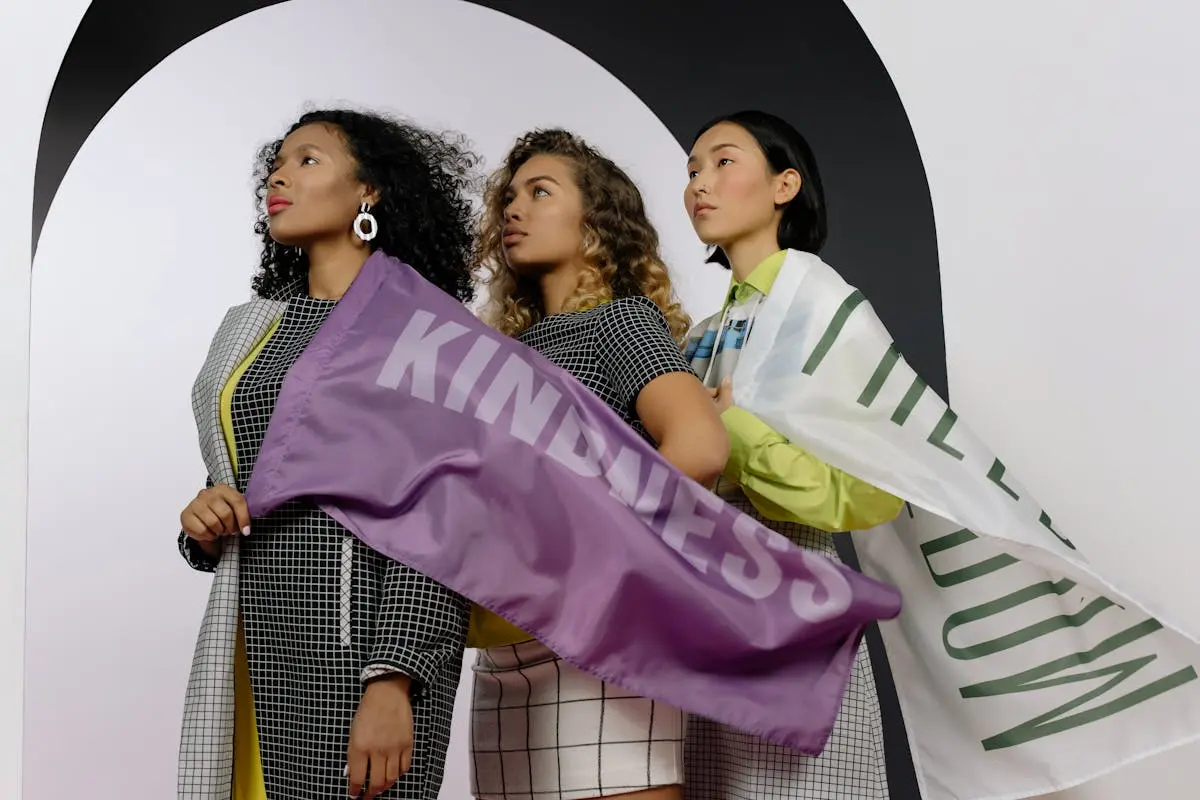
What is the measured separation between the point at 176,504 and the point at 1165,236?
2.00 meters

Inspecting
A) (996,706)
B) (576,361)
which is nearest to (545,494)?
(576,361)

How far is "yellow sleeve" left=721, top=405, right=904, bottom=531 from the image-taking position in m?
1.81

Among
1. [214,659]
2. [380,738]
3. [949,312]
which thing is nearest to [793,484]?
[380,738]

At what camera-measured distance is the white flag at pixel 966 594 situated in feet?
6.05

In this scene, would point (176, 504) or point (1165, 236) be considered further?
point (176, 504)

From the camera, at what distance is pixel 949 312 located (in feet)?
8.48

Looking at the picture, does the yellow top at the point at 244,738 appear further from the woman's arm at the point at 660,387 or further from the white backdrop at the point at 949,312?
the white backdrop at the point at 949,312

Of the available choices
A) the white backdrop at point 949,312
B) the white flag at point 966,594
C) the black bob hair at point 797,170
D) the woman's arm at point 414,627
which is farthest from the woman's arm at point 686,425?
the white backdrop at point 949,312

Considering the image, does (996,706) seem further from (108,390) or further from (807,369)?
(108,390)

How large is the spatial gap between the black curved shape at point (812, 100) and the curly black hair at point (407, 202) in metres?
0.79

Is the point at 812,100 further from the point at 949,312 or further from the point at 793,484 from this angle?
the point at 793,484

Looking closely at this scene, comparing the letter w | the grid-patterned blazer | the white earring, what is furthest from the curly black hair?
the letter w

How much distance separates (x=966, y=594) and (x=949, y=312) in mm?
746

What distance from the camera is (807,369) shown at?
1894 mm
